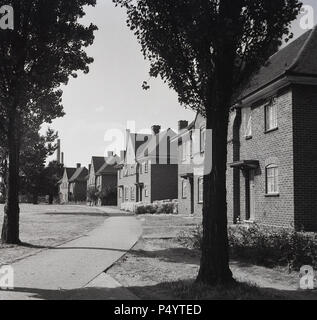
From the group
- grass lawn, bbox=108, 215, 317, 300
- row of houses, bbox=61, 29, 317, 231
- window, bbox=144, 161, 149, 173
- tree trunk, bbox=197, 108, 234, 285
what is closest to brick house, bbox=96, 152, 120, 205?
window, bbox=144, 161, 149, 173

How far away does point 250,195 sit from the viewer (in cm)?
2123

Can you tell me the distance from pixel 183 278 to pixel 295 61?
11.6 meters

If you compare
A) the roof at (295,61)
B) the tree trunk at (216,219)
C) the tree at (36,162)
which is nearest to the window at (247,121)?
the roof at (295,61)

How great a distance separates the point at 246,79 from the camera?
9.27 meters

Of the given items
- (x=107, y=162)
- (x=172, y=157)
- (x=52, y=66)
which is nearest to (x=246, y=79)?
(x=52, y=66)

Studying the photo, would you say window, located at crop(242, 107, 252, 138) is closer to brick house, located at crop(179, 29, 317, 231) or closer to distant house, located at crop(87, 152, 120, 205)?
brick house, located at crop(179, 29, 317, 231)

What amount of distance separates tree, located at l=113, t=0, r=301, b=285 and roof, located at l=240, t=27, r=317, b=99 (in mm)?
6749

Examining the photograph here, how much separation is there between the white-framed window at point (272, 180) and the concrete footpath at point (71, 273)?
6.85 meters

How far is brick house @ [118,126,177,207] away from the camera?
4366 centimetres

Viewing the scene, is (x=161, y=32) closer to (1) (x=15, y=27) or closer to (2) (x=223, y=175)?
(2) (x=223, y=175)

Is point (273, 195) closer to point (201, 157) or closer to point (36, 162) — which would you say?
point (201, 157)

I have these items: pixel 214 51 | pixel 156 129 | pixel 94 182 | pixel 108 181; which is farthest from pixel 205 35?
pixel 94 182

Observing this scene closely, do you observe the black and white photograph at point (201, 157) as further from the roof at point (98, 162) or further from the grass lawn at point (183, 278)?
the roof at point (98, 162)
